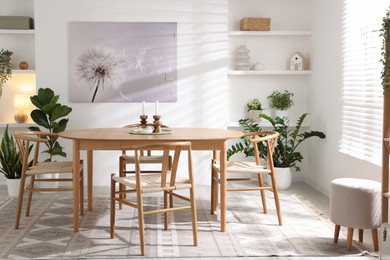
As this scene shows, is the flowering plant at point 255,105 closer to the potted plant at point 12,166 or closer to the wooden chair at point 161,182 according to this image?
the wooden chair at point 161,182

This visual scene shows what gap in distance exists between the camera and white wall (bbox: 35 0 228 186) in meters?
6.19

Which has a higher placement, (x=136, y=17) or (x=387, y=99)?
(x=136, y=17)

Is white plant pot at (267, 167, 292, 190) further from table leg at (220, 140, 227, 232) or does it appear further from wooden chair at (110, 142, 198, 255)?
wooden chair at (110, 142, 198, 255)

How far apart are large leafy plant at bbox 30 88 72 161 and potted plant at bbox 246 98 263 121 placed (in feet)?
6.89

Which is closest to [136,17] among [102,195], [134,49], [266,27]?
[134,49]

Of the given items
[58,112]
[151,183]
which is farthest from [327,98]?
[58,112]

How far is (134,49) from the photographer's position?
20.5 ft

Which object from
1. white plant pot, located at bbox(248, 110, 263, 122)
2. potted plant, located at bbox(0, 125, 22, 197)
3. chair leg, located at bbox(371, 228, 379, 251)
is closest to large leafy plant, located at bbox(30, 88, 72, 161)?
potted plant, located at bbox(0, 125, 22, 197)

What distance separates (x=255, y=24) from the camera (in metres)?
6.47

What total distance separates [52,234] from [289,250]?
1782 mm

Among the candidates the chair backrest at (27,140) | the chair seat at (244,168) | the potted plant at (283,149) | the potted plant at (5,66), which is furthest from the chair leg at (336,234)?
the potted plant at (5,66)

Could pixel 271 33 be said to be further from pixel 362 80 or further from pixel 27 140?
pixel 27 140

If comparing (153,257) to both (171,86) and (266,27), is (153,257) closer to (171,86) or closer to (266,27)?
(171,86)

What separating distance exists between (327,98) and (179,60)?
1681mm
